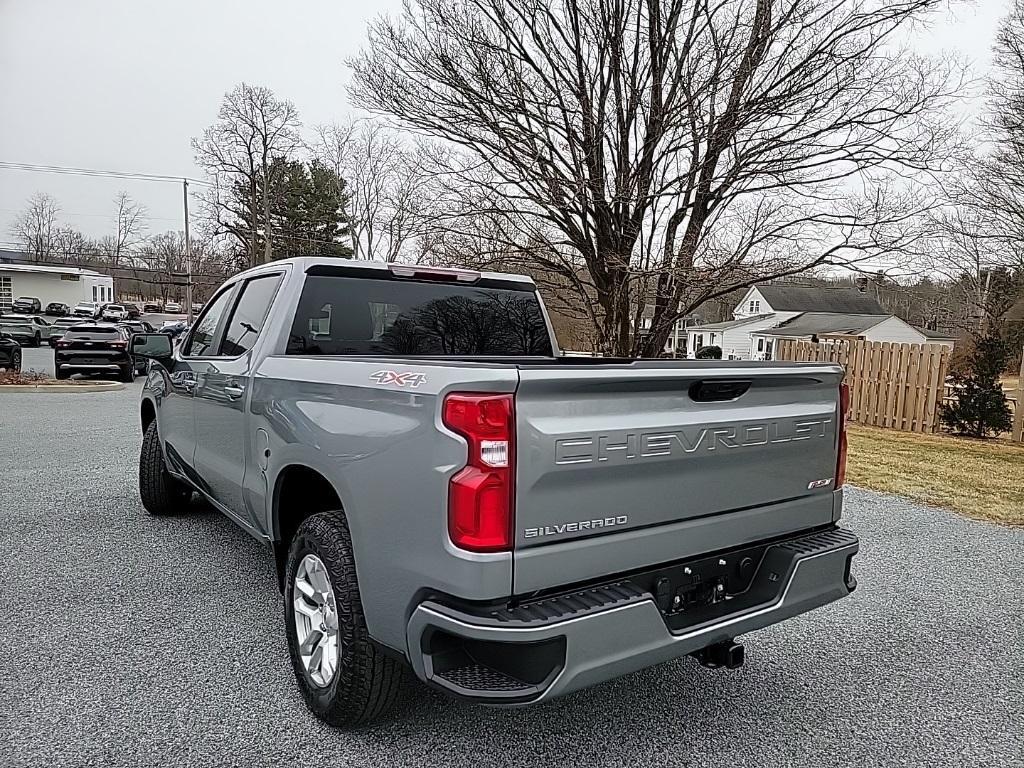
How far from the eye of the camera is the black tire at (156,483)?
566cm

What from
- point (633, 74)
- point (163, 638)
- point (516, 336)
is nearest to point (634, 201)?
point (633, 74)

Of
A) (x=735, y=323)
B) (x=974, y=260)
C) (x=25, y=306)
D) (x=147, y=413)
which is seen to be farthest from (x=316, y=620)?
(x=735, y=323)

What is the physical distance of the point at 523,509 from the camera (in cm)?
216

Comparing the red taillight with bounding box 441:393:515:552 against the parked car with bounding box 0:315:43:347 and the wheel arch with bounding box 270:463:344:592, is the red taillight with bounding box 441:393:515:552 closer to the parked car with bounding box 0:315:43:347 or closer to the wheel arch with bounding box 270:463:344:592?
the wheel arch with bounding box 270:463:344:592

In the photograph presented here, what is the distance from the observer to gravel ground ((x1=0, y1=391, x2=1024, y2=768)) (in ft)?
8.95

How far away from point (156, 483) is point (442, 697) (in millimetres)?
3618

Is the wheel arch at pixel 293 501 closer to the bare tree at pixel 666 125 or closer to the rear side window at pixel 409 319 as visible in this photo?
the rear side window at pixel 409 319

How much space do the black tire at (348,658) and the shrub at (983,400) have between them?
44.4 feet

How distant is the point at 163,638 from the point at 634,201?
10694 mm

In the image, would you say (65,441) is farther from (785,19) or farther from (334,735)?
(785,19)

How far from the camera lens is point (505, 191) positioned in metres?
13.2

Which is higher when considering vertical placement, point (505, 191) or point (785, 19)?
point (785, 19)

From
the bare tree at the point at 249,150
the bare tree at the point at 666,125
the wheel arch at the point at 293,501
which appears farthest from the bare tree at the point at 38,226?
the wheel arch at the point at 293,501

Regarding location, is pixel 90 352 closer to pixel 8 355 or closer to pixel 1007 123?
pixel 8 355
